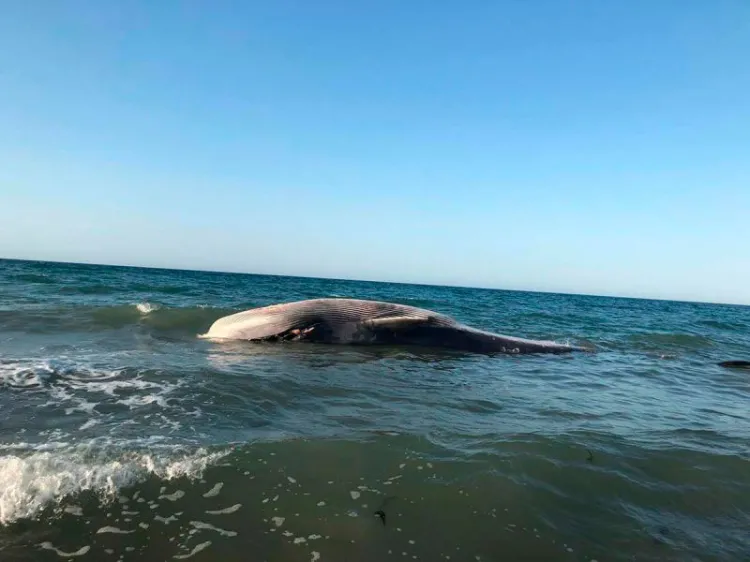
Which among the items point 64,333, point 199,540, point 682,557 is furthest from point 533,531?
point 64,333

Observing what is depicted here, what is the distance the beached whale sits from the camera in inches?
350

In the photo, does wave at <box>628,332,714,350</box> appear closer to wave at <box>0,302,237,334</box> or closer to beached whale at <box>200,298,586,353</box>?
beached whale at <box>200,298,586,353</box>

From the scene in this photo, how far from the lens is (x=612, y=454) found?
431cm

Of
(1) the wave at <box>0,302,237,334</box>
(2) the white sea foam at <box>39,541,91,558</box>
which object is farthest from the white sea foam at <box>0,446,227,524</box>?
(1) the wave at <box>0,302,237,334</box>

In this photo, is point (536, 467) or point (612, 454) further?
point (612, 454)

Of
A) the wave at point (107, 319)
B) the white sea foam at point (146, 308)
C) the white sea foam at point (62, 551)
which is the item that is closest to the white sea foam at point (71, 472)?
the white sea foam at point (62, 551)

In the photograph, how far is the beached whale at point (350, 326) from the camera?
29.1 feet

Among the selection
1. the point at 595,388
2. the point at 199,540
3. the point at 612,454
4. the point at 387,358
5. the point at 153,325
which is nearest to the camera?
the point at 199,540

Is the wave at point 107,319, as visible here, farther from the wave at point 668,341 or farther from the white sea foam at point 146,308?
the wave at point 668,341

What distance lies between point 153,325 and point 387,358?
6.59 meters

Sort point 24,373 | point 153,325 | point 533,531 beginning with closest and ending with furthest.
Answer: point 533,531 < point 24,373 < point 153,325

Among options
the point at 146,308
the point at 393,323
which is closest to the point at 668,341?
the point at 393,323

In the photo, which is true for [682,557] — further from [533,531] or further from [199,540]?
[199,540]

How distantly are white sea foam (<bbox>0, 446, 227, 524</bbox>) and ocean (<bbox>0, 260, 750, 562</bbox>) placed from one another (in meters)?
0.01
